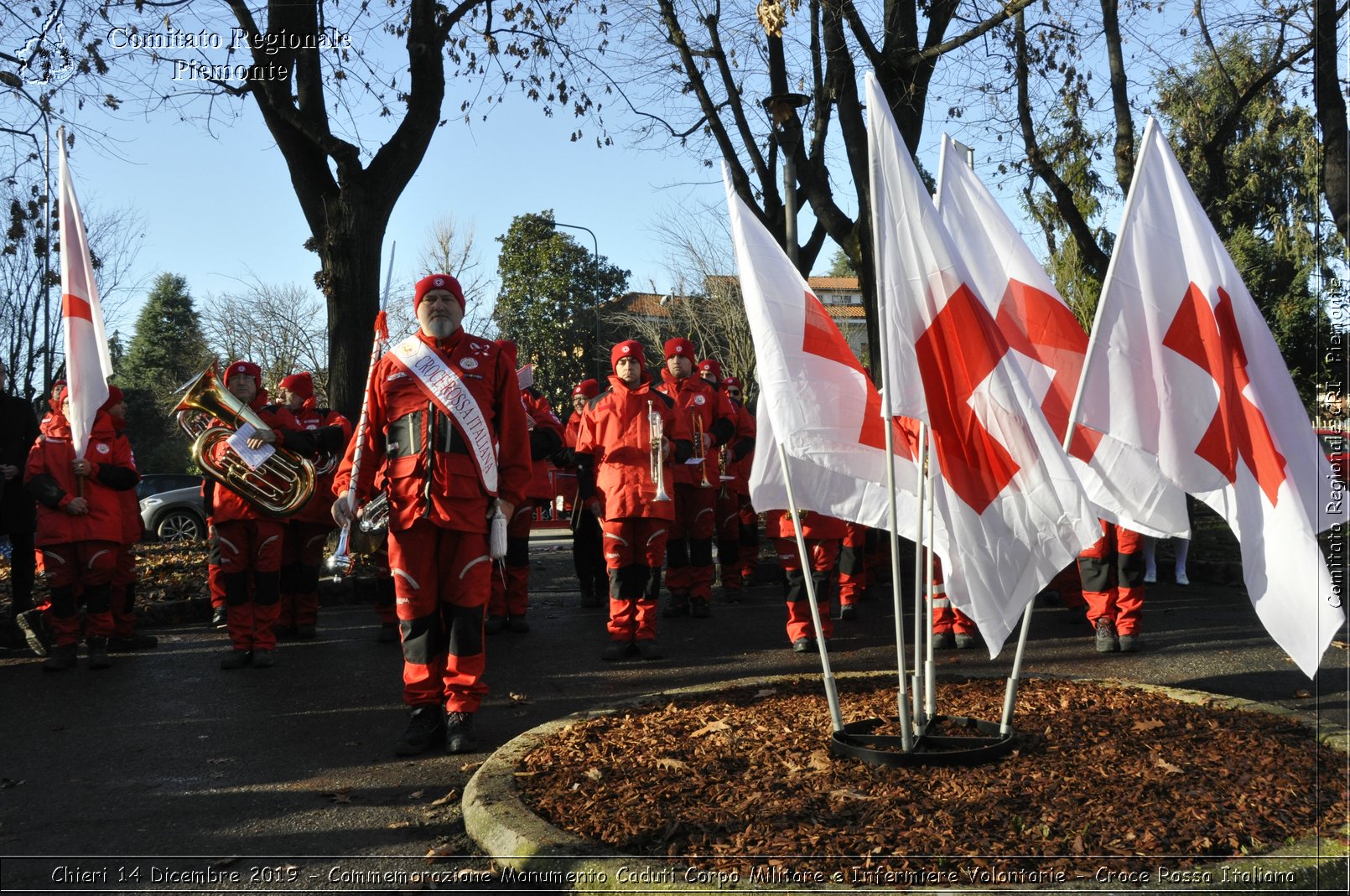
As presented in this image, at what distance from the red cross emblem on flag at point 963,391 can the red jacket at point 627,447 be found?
4.10m

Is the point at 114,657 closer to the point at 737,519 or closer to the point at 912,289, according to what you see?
the point at 737,519

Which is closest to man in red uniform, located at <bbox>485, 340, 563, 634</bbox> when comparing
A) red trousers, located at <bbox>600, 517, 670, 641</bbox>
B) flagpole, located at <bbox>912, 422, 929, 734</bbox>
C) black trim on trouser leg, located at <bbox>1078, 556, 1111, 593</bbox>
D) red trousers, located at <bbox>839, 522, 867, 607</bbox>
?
red trousers, located at <bbox>600, 517, 670, 641</bbox>

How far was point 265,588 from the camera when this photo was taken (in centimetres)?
821

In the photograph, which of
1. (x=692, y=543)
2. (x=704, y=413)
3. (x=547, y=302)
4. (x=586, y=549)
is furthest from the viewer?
(x=547, y=302)

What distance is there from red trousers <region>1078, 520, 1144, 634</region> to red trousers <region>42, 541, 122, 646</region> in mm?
6750

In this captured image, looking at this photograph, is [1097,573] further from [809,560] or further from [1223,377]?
[1223,377]

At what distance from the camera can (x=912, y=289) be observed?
4434mm

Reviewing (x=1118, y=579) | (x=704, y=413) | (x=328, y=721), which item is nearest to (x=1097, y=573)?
(x=1118, y=579)

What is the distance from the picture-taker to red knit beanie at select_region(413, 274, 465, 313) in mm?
6074

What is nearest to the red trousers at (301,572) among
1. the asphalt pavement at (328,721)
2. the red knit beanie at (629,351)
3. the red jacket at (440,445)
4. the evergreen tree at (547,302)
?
the asphalt pavement at (328,721)

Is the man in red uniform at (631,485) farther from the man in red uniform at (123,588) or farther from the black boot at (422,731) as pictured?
the man in red uniform at (123,588)

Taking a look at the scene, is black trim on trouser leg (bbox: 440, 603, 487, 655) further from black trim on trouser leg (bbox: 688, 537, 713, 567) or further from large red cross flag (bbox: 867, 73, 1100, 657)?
black trim on trouser leg (bbox: 688, 537, 713, 567)

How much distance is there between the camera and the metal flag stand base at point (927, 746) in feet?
15.0

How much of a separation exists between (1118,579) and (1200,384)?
3913 millimetres
